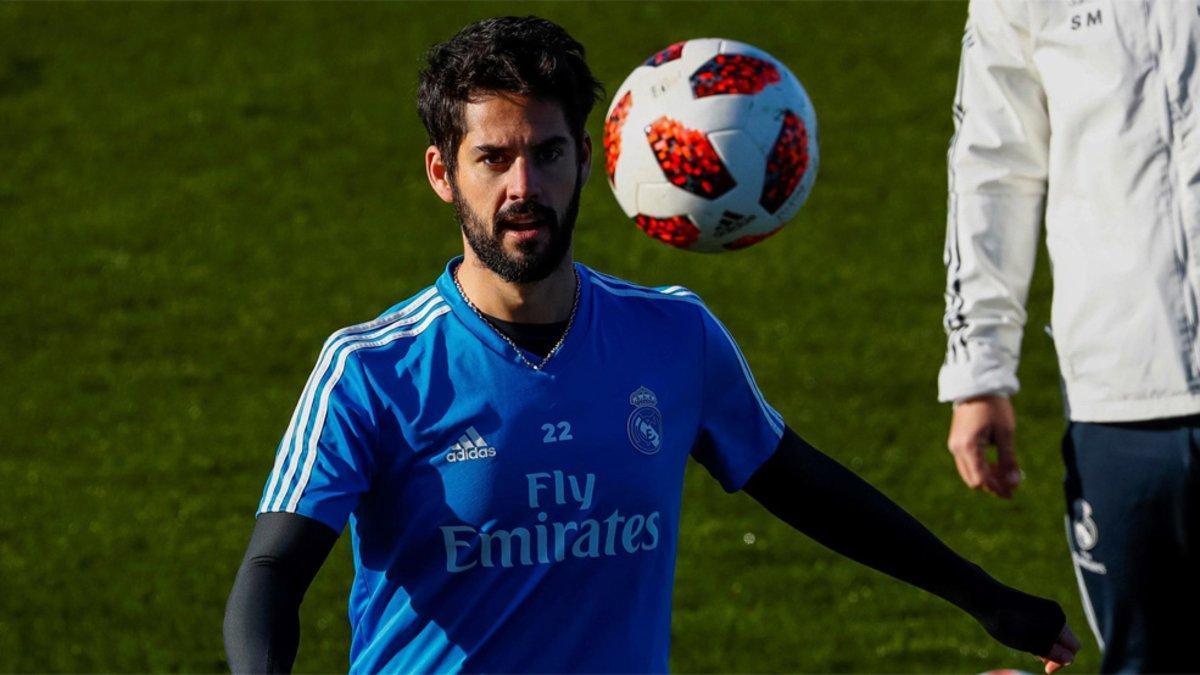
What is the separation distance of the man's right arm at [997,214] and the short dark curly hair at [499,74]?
38.3 inches

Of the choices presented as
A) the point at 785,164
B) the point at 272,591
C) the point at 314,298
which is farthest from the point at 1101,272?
the point at 314,298

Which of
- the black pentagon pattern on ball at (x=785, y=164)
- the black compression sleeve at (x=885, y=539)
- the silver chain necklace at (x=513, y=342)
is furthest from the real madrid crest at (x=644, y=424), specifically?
the black pentagon pattern on ball at (x=785, y=164)

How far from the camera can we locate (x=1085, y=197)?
15.0 feet

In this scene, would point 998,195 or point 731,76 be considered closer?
point 998,195

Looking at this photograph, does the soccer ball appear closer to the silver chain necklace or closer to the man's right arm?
the man's right arm

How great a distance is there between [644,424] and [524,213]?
57 cm

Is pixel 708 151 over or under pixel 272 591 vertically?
over

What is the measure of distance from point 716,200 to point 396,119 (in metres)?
10.2

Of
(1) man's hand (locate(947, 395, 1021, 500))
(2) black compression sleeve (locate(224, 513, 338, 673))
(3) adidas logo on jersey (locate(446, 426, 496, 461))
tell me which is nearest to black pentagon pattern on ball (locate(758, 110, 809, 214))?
(1) man's hand (locate(947, 395, 1021, 500))

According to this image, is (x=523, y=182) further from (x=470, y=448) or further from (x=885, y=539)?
(x=885, y=539)

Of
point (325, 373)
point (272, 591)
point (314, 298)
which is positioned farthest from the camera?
point (314, 298)

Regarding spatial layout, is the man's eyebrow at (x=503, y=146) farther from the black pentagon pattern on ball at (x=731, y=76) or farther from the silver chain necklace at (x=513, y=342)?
the black pentagon pattern on ball at (x=731, y=76)

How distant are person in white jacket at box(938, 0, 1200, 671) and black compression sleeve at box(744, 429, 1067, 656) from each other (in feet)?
0.73

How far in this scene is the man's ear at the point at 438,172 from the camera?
444cm
